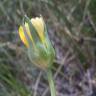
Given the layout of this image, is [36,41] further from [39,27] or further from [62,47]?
[62,47]

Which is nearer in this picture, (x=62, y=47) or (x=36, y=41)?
(x=36, y=41)

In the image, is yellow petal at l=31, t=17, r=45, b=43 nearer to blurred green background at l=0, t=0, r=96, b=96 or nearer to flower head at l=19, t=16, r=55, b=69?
flower head at l=19, t=16, r=55, b=69

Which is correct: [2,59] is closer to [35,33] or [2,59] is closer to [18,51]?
[18,51]

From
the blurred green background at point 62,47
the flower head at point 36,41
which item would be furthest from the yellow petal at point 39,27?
the blurred green background at point 62,47

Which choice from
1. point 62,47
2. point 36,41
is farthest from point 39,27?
point 62,47

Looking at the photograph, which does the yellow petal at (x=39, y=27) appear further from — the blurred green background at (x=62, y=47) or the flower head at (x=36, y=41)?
the blurred green background at (x=62, y=47)

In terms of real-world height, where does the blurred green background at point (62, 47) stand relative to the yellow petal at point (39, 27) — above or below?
above

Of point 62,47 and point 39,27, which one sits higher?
point 62,47
